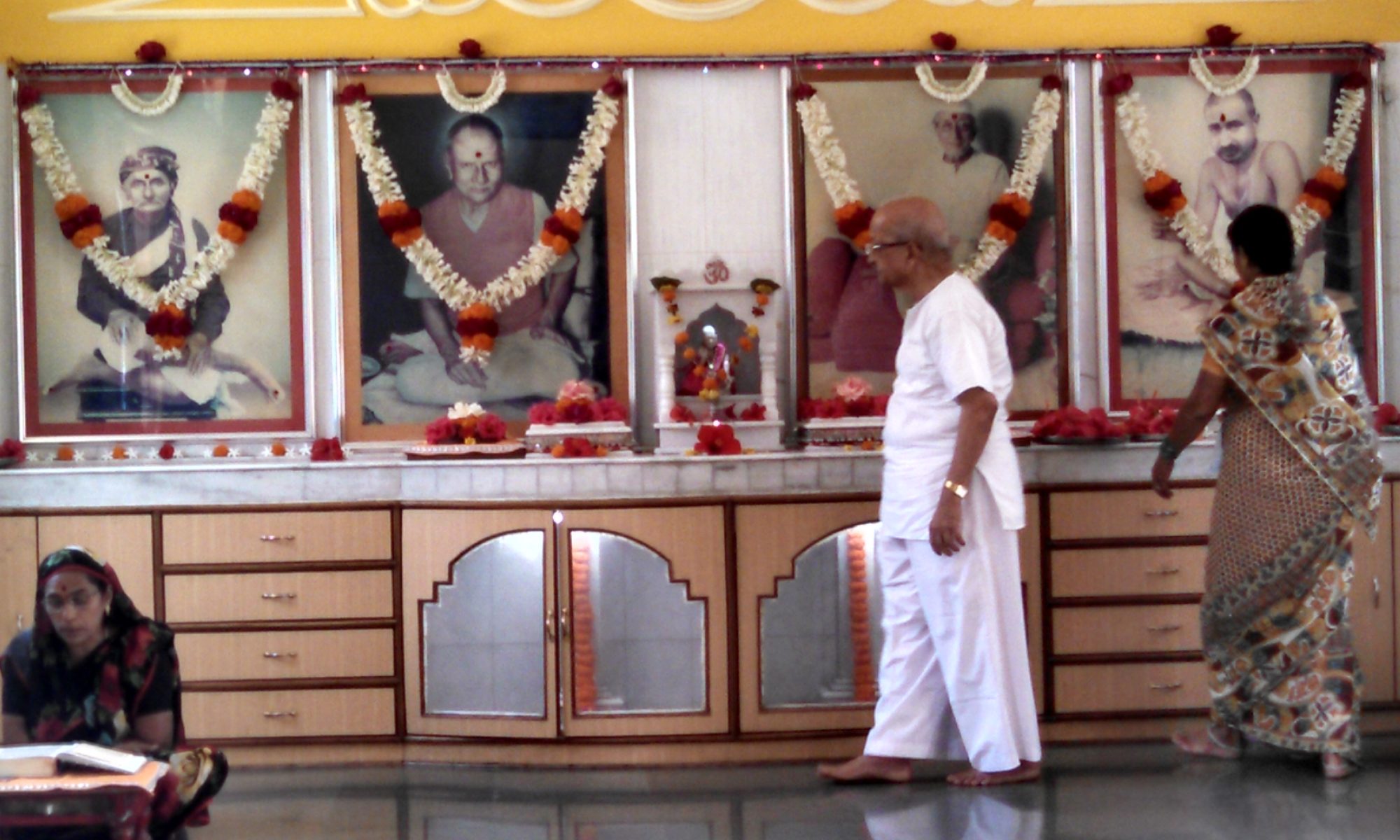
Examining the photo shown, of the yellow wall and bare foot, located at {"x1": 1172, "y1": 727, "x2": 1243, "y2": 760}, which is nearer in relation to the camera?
bare foot, located at {"x1": 1172, "y1": 727, "x2": 1243, "y2": 760}

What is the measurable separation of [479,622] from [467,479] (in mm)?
529

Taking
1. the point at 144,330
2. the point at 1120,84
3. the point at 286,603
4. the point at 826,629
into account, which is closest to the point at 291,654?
the point at 286,603

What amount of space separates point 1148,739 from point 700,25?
3483mm

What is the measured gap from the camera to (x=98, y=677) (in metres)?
3.49

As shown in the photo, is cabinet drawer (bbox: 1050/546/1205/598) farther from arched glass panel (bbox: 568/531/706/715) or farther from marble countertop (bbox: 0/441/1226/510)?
arched glass panel (bbox: 568/531/706/715)

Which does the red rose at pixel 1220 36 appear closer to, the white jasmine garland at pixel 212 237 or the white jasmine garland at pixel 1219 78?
the white jasmine garland at pixel 1219 78

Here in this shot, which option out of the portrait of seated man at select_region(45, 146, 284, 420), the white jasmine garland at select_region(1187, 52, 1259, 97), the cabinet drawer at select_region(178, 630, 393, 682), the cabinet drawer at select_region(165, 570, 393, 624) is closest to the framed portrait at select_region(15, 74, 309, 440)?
the portrait of seated man at select_region(45, 146, 284, 420)

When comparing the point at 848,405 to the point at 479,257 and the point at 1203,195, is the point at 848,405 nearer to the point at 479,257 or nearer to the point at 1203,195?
the point at 479,257

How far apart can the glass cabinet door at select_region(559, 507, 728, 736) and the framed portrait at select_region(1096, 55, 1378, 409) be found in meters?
2.16

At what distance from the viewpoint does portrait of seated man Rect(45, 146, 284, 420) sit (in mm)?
6293

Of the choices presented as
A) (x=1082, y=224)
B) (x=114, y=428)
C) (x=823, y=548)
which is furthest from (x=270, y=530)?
(x=1082, y=224)

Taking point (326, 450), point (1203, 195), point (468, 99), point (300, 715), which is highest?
point (468, 99)

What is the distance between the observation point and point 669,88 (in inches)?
251

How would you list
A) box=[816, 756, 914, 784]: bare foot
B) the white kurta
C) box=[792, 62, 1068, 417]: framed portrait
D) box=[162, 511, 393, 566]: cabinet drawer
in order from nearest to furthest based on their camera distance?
1. the white kurta
2. box=[816, 756, 914, 784]: bare foot
3. box=[162, 511, 393, 566]: cabinet drawer
4. box=[792, 62, 1068, 417]: framed portrait
